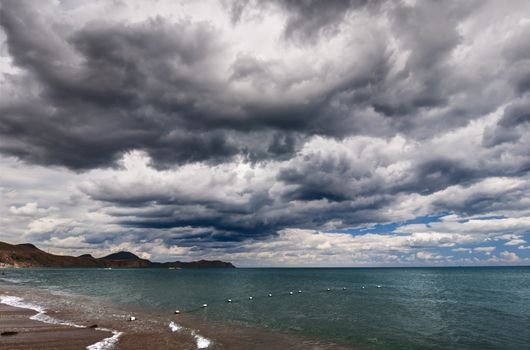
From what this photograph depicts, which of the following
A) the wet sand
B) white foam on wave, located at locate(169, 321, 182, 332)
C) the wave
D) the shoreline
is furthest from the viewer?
white foam on wave, located at locate(169, 321, 182, 332)

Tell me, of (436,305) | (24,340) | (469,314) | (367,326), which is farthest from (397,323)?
(24,340)

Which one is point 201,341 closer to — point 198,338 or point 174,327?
point 198,338

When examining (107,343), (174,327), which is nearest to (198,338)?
(174,327)

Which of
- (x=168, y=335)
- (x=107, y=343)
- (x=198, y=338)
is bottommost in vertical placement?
(x=198, y=338)

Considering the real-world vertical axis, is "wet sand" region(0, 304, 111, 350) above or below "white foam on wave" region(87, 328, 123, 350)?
above

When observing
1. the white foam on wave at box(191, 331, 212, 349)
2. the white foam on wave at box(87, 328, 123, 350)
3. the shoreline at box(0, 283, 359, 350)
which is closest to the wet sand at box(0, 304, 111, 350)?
the shoreline at box(0, 283, 359, 350)

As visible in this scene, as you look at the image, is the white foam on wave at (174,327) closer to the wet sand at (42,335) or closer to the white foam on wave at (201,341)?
the white foam on wave at (201,341)

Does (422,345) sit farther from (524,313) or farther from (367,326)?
(524,313)

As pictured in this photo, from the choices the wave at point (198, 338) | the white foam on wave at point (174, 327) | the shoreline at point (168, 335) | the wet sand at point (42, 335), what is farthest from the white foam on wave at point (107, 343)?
the wave at point (198, 338)

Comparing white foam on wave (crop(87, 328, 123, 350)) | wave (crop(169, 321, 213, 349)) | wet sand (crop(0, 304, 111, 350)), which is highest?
wet sand (crop(0, 304, 111, 350))

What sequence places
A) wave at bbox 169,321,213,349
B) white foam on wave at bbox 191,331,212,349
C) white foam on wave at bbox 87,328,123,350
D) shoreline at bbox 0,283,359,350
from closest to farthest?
white foam on wave at bbox 87,328,123,350
shoreline at bbox 0,283,359,350
white foam on wave at bbox 191,331,212,349
wave at bbox 169,321,213,349

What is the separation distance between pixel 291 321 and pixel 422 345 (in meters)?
19.1

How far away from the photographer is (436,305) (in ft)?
242

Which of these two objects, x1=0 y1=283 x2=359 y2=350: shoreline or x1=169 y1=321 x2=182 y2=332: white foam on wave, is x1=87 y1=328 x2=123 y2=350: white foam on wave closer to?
x1=0 y1=283 x2=359 y2=350: shoreline
